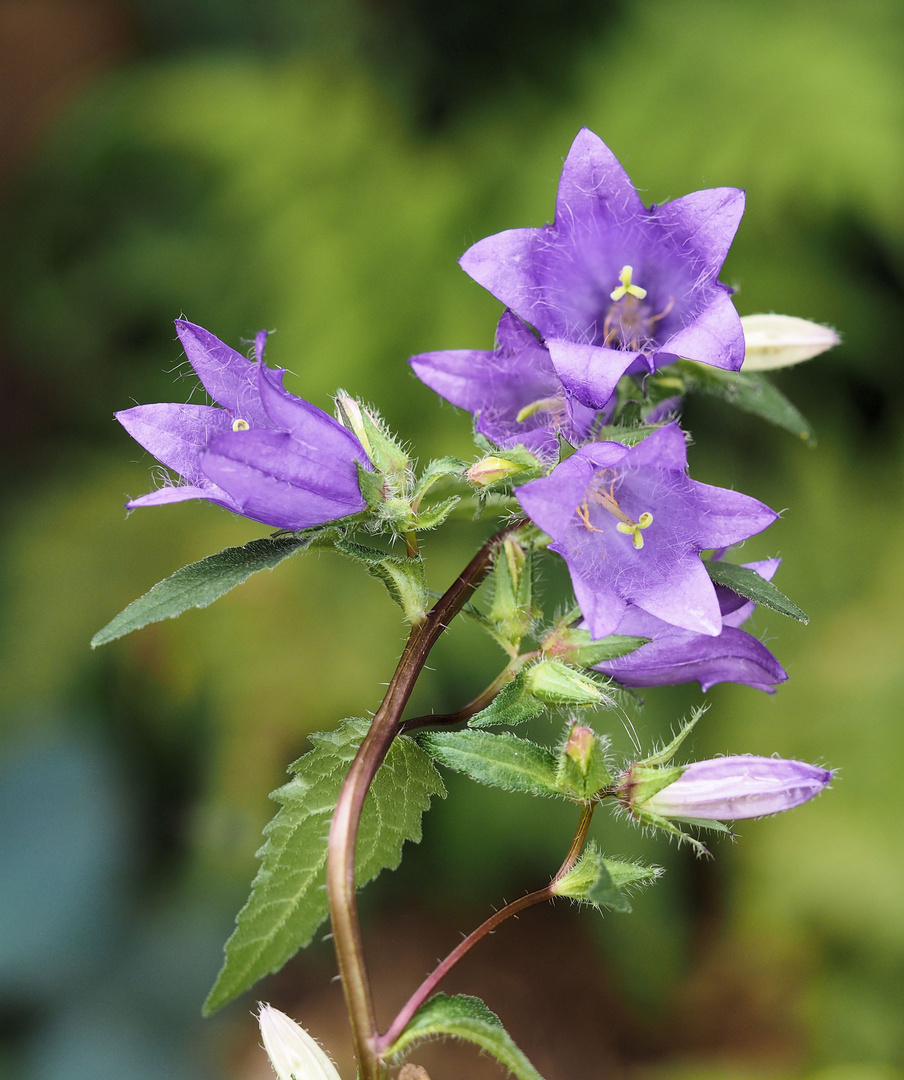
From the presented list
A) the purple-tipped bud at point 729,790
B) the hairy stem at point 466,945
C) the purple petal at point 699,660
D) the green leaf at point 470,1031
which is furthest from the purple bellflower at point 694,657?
the green leaf at point 470,1031

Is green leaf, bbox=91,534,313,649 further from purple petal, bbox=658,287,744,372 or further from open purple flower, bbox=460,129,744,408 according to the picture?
purple petal, bbox=658,287,744,372

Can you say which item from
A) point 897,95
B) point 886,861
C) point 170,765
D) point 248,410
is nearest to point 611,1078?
point 886,861

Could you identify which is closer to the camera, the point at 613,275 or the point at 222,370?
the point at 222,370

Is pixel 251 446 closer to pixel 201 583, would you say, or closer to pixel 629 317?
pixel 201 583

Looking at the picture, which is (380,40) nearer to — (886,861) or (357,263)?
(357,263)

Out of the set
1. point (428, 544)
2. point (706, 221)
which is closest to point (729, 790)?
point (706, 221)
